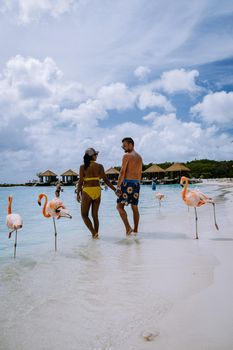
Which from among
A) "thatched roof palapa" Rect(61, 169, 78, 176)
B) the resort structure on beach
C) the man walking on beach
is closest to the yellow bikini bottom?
the man walking on beach

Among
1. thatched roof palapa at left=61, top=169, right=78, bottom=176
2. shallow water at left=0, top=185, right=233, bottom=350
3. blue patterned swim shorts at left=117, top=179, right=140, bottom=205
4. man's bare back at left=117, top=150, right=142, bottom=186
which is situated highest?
thatched roof palapa at left=61, top=169, right=78, bottom=176

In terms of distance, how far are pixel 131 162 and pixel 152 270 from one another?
288 centimetres

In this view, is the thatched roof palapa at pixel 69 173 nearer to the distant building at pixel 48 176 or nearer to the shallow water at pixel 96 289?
the distant building at pixel 48 176

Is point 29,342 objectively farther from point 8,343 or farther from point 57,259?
point 57,259

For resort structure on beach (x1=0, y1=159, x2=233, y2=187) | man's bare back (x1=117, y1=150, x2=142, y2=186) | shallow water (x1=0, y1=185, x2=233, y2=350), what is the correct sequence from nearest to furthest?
shallow water (x1=0, y1=185, x2=233, y2=350)
man's bare back (x1=117, y1=150, x2=142, y2=186)
resort structure on beach (x1=0, y1=159, x2=233, y2=187)

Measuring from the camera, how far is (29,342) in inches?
89.7

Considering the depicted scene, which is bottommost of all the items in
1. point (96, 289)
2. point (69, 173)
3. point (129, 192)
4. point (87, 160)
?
point (96, 289)

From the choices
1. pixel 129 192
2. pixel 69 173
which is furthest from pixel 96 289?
pixel 69 173

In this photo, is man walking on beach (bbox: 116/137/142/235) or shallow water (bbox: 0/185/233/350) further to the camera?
man walking on beach (bbox: 116/137/142/235)

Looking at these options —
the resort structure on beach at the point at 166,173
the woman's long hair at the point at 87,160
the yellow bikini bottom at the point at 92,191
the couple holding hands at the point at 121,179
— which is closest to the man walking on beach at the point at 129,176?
the couple holding hands at the point at 121,179

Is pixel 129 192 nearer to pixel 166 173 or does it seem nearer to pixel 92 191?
pixel 92 191

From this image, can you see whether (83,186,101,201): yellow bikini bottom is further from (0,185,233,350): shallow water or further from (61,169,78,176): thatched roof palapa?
(61,169,78,176): thatched roof palapa

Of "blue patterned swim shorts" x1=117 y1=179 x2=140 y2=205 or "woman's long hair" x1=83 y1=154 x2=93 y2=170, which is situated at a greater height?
"woman's long hair" x1=83 y1=154 x2=93 y2=170

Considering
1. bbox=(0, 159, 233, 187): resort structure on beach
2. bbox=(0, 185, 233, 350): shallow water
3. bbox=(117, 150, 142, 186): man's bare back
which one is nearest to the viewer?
bbox=(0, 185, 233, 350): shallow water
